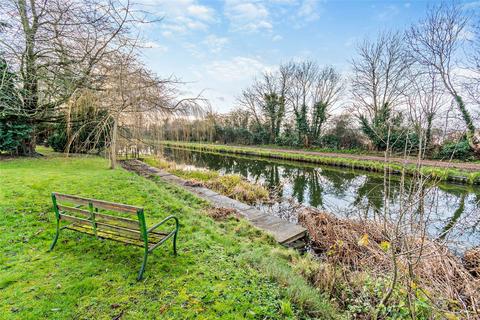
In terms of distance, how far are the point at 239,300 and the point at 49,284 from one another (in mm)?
2045

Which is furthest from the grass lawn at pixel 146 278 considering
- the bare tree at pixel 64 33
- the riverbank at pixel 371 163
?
the bare tree at pixel 64 33

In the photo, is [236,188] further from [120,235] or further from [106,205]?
[106,205]

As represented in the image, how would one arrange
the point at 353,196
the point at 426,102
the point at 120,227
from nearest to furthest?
the point at 426,102
the point at 120,227
the point at 353,196

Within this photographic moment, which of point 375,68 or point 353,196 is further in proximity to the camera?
point 375,68

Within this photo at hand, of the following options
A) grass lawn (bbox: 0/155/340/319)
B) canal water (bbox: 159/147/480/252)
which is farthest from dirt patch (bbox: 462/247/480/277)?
grass lawn (bbox: 0/155/340/319)

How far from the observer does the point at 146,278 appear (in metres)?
2.47

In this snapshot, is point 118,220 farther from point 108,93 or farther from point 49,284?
point 108,93

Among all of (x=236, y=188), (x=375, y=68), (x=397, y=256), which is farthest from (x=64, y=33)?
(x=375, y=68)

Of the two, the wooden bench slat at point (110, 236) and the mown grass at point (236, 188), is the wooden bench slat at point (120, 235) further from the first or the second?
the mown grass at point (236, 188)

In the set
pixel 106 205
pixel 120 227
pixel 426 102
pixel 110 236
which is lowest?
pixel 110 236

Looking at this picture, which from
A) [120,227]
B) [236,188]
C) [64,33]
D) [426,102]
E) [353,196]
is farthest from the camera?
[353,196]

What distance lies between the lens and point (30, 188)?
5047 mm

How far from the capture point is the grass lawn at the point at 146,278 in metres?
2.03

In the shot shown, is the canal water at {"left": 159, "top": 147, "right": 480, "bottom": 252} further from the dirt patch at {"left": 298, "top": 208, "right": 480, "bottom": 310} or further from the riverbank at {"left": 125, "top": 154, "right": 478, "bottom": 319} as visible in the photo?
the riverbank at {"left": 125, "top": 154, "right": 478, "bottom": 319}
